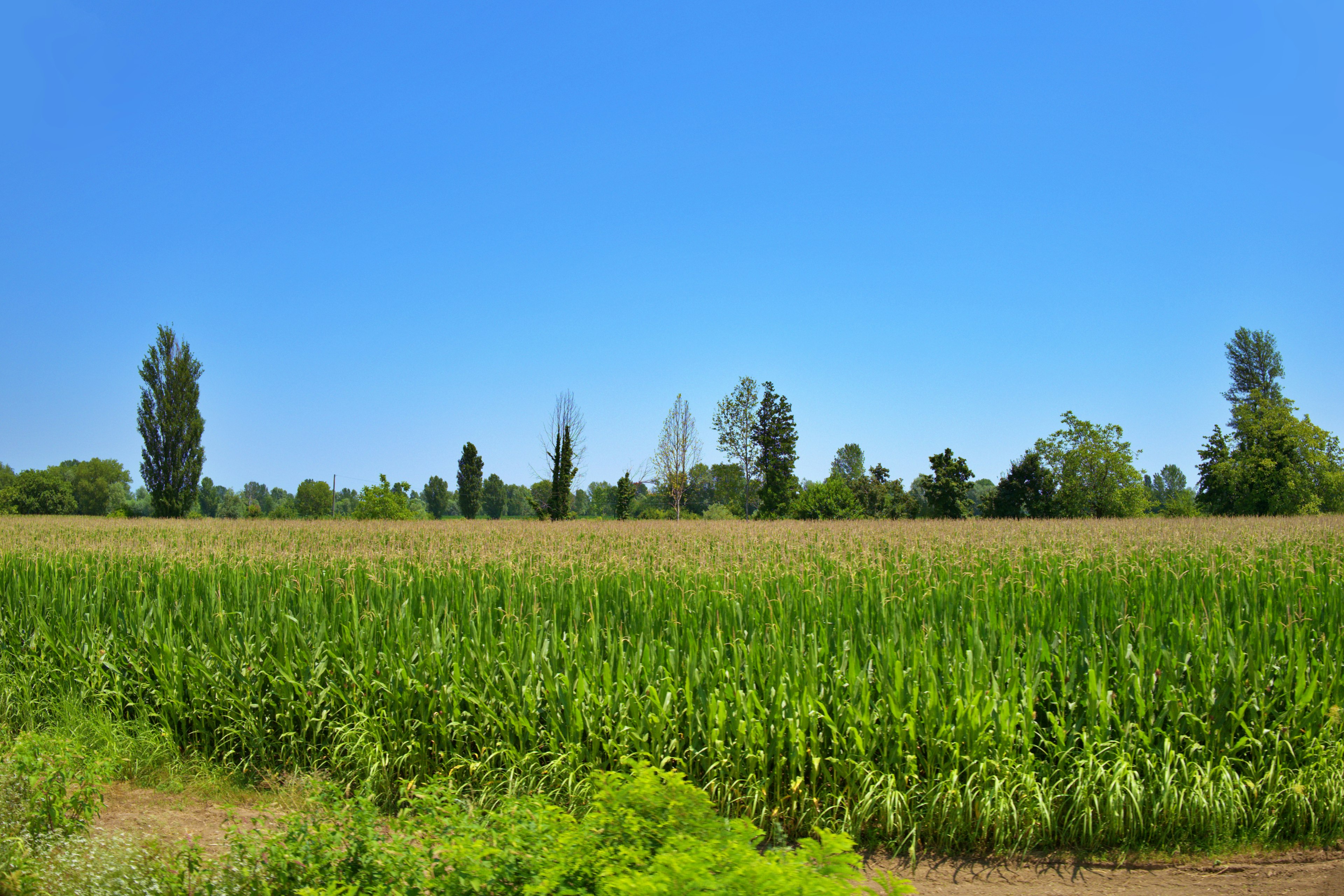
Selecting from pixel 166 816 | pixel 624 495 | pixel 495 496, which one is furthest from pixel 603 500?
pixel 166 816

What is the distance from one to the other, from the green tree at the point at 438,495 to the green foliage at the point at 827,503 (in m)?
59.6

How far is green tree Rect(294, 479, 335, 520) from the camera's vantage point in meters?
74.9

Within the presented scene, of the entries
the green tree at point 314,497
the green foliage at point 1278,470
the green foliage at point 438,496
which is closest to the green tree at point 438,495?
the green foliage at point 438,496

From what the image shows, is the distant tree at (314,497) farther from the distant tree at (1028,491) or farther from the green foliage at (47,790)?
the green foliage at (47,790)

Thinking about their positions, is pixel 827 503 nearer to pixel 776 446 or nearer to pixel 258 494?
pixel 776 446

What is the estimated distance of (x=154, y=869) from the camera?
334 cm

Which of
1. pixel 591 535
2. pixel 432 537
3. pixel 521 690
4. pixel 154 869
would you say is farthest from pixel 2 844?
pixel 591 535

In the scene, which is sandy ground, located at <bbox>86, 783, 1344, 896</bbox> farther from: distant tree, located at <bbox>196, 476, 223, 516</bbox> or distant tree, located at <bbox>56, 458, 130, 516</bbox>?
distant tree, located at <bbox>196, 476, 223, 516</bbox>

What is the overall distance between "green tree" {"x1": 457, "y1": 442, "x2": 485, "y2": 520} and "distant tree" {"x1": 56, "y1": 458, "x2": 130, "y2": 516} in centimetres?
3958

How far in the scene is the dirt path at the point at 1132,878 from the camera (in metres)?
4.06

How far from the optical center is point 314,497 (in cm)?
7625

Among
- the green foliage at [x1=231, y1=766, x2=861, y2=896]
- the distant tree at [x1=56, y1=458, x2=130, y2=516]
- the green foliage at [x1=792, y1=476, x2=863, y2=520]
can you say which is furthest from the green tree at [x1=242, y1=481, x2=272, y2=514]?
the green foliage at [x1=231, y1=766, x2=861, y2=896]

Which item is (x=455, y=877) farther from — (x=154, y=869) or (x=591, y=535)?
(x=591, y=535)

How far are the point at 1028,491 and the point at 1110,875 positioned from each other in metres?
44.1
